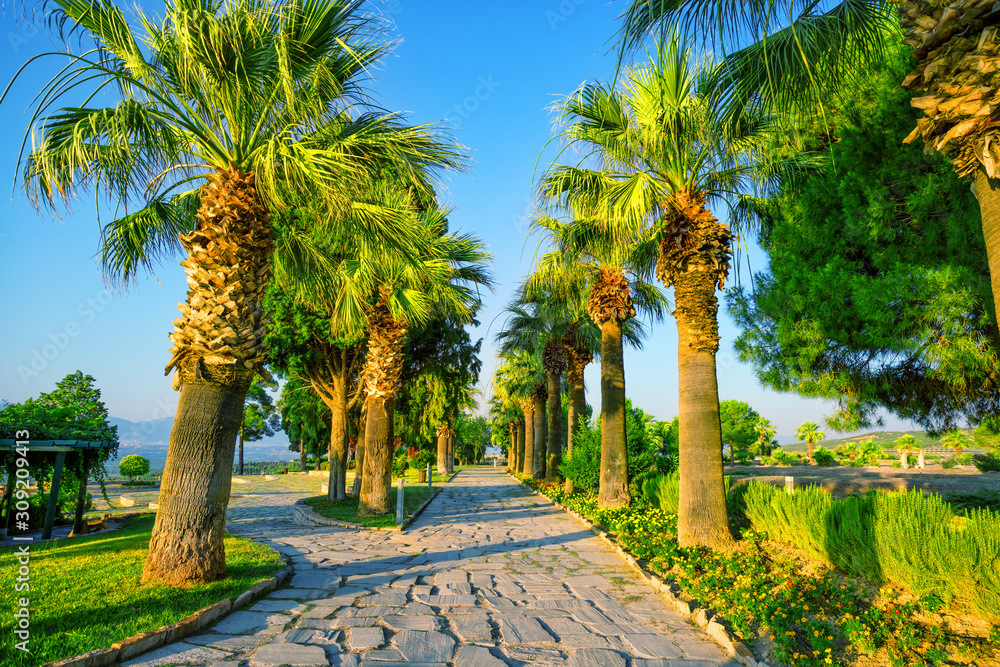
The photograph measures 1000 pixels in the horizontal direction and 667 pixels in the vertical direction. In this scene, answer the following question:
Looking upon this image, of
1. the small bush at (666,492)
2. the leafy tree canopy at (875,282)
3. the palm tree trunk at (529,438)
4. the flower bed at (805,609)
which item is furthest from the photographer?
the palm tree trunk at (529,438)

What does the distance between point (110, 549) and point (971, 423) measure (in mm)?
13816

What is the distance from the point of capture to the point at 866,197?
8.54 m

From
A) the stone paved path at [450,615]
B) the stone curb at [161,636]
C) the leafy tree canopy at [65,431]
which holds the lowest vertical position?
the stone paved path at [450,615]

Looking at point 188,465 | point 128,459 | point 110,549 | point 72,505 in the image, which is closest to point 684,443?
point 188,465

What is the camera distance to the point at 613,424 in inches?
529

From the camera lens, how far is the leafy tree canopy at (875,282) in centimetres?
734

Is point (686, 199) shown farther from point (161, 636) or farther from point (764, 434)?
point (764, 434)

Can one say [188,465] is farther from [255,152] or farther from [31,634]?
[255,152]

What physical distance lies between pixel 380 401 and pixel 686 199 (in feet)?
26.6

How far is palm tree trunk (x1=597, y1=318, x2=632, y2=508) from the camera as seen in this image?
13188 millimetres

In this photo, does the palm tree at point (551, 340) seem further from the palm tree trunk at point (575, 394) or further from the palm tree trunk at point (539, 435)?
the palm tree trunk at point (539, 435)

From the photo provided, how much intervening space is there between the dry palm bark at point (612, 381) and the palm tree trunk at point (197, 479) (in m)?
9.09

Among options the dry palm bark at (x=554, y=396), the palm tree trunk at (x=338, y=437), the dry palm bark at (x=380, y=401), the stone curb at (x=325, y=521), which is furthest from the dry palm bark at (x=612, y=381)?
the palm tree trunk at (x=338, y=437)

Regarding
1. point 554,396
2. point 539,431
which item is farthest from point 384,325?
point 539,431
